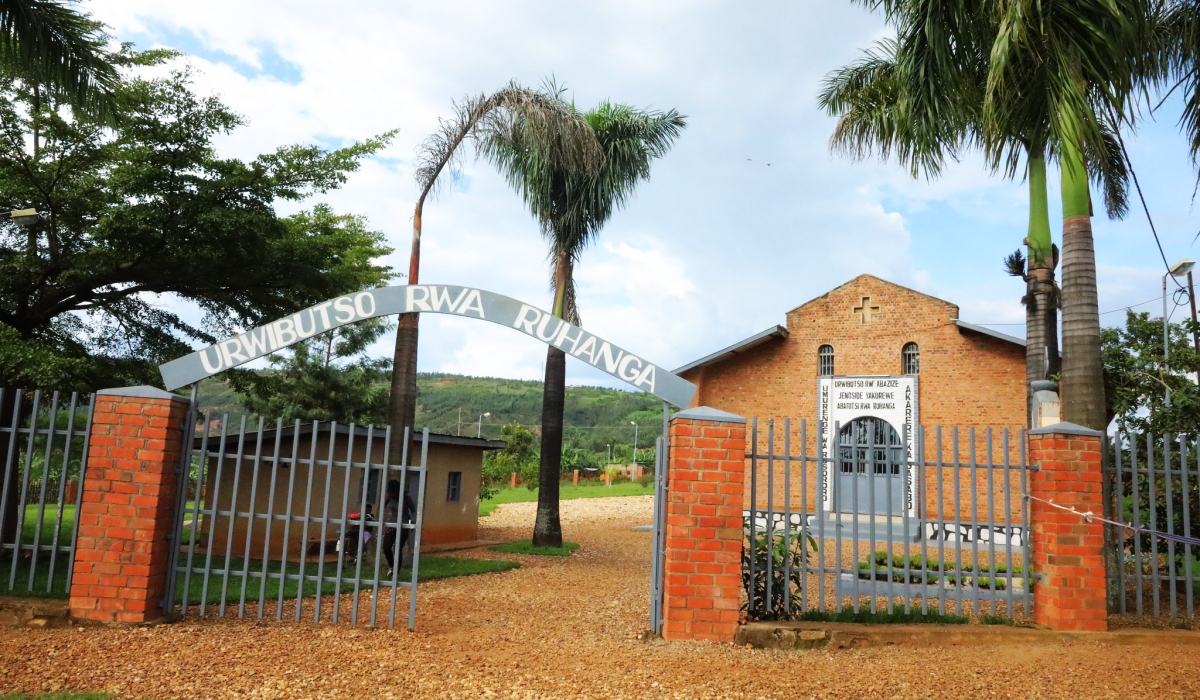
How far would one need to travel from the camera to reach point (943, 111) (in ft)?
28.5

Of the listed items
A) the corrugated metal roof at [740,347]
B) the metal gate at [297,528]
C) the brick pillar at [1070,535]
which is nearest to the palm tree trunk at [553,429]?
the metal gate at [297,528]

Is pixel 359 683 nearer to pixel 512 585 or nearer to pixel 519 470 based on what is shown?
pixel 512 585

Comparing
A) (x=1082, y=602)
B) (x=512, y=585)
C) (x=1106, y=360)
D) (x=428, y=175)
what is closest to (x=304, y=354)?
(x=428, y=175)

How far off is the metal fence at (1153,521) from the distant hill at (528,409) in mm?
64034

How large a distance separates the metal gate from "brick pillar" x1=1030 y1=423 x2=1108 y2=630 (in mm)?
4982

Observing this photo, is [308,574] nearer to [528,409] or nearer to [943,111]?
[943,111]

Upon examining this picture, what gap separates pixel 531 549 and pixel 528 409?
77.1m

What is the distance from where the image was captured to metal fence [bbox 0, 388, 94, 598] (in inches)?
261

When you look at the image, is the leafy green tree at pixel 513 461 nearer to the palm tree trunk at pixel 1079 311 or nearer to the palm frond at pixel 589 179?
the palm frond at pixel 589 179

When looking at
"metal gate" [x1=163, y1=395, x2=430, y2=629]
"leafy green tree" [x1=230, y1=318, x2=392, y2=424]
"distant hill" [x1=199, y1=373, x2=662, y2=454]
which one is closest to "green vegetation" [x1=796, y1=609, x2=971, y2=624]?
"metal gate" [x1=163, y1=395, x2=430, y2=629]

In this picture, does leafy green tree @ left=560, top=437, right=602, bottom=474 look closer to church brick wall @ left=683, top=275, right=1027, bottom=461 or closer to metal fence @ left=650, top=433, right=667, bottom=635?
church brick wall @ left=683, top=275, right=1027, bottom=461

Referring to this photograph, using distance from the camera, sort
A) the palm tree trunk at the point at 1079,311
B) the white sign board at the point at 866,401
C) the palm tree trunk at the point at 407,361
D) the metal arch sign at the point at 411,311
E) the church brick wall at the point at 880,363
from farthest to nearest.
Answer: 1. the white sign board at the point at 866,401
2. the church brick wall at the point at 880,363
3. the palm tree trunk at the point at 407,361
4. the palm tree trunk at the point at 1079,311
5. the metal arch sign at the point at 411,311

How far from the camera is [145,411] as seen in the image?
6.70 meters

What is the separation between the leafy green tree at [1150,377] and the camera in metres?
8.93
